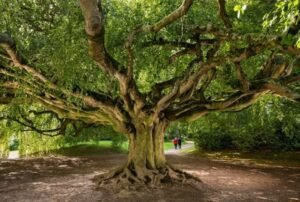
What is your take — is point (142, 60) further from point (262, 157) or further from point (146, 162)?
point (262, 157)

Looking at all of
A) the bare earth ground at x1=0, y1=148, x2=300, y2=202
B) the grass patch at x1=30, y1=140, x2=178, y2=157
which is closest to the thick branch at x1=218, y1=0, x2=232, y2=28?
the bare earth ground at x1=0, y1=148, x2=300, y2=202

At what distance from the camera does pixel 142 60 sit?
918 centimetres

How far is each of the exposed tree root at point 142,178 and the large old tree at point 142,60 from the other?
0.04m

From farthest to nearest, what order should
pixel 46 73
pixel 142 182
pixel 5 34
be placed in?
pixel 142 182 < pixel 46 73 < pixel 5 34

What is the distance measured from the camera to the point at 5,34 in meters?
7.30

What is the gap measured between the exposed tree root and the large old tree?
0.04 meters

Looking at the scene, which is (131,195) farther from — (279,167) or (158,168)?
(279,167)

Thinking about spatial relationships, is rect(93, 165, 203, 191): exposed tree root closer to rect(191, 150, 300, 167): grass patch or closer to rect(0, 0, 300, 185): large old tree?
rect(0, 0, 300, 185): large old tree

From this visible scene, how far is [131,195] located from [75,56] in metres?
4.22

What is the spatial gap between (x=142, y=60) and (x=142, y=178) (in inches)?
151

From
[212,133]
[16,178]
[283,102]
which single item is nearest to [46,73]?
[16,178]

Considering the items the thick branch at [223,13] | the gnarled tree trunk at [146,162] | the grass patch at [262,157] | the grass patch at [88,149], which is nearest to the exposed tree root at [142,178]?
the gnarled tree trunk at [146,162]

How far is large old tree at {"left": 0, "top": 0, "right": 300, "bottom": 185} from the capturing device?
7691 millimetres

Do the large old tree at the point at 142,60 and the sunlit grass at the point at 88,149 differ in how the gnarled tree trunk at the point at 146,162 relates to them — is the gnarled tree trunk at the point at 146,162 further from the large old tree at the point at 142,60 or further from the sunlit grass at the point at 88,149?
the sunlit grass at the point at 88,149
